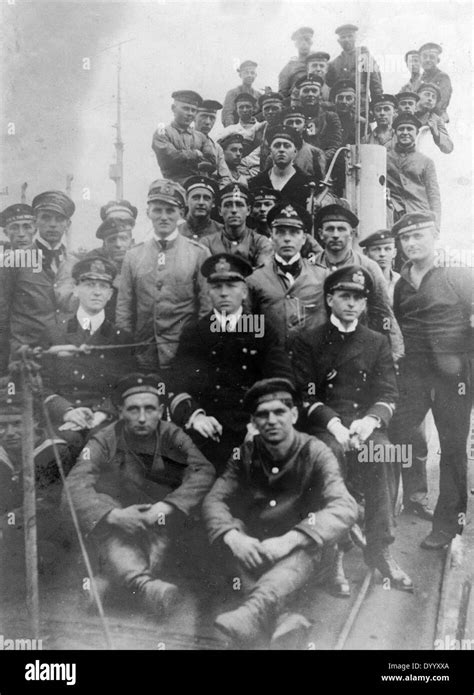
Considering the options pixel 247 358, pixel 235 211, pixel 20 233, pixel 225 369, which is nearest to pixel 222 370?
pixel 225 369

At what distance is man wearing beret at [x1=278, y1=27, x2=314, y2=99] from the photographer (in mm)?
4555

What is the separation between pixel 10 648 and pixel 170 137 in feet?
11.5

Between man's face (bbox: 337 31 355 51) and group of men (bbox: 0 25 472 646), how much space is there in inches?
0.5

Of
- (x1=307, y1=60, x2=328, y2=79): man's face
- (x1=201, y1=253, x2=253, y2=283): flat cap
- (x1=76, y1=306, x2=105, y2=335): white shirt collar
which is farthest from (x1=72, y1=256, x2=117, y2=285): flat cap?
(x1=307, y1=60, x2=328, y2=79): man's face

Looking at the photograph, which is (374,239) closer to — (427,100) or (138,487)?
(427,100)

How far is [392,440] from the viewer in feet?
14.6

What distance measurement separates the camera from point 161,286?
4457mm

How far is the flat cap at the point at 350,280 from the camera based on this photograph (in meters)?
4.41

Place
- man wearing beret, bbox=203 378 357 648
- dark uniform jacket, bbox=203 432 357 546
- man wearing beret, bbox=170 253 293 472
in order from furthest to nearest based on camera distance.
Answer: man wearing beret, bbox=170 253 293 472 < dark uniform jacket, bbox=203 432 357 546 < man wearing beret, bbox=203 378 357 648

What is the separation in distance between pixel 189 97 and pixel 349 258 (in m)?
1.55

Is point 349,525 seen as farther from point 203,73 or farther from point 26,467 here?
point 203,73

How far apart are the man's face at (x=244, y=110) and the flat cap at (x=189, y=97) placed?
0.88ft

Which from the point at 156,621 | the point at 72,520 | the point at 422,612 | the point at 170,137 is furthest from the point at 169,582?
the point at 170,137

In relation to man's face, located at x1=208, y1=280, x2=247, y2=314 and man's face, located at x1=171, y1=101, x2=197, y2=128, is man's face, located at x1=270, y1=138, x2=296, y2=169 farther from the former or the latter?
man's face, located at x1=208, y1=280, x2=247, y2=314
